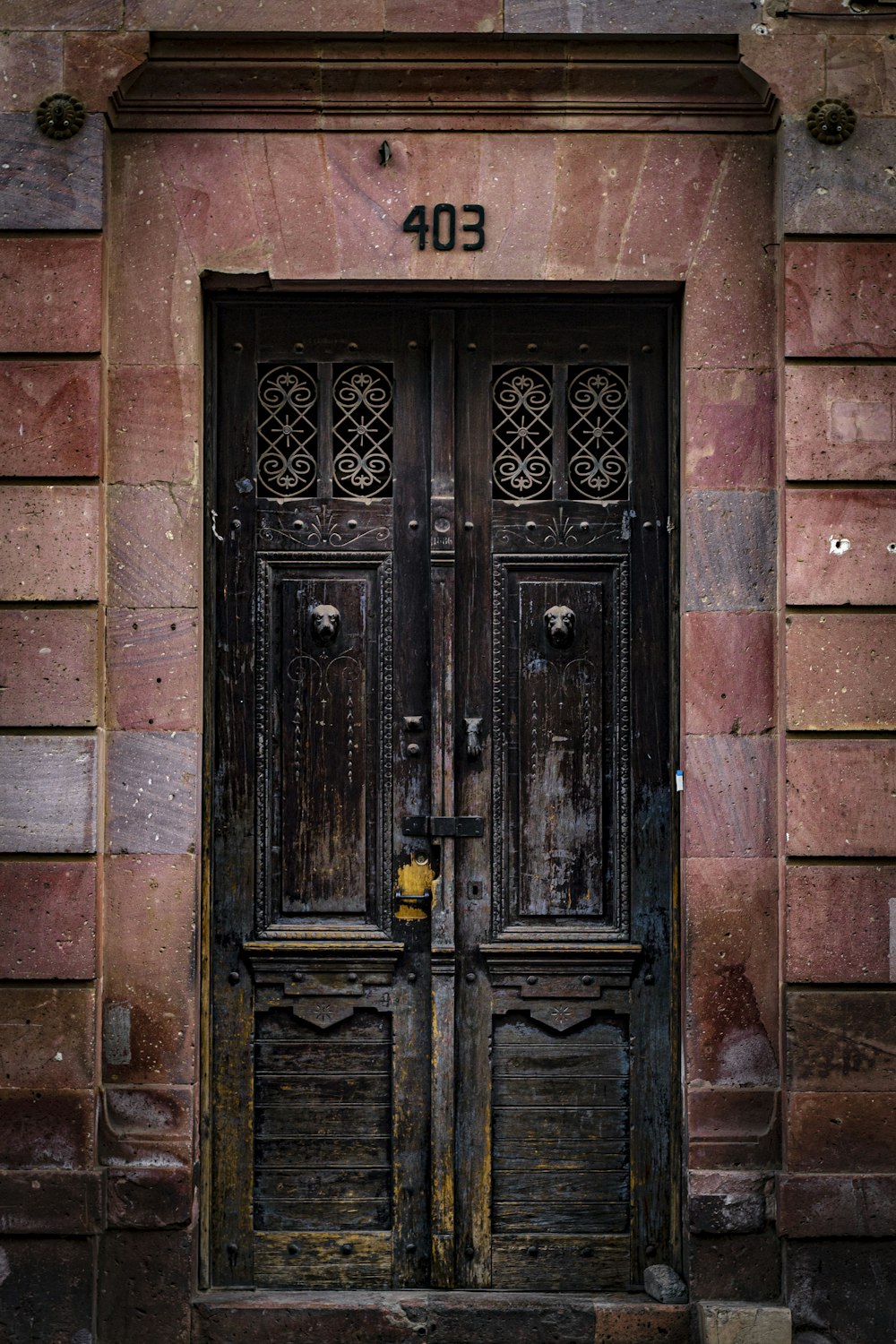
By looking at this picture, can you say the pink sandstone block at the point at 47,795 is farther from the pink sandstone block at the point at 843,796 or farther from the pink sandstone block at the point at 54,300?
the pink sandstone block at the point at 843,796

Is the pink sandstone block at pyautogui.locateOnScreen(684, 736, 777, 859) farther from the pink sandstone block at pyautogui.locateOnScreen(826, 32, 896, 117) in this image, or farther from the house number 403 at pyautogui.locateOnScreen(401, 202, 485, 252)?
the pink sandstone block at pyautogui.locateOnScreen(826, 32, 896, 117)

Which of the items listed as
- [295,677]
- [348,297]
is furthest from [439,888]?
[348,297]

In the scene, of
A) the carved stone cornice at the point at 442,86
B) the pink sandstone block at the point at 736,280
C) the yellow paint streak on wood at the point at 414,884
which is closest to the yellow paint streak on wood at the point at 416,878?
the yellow paint streak on wood at the point at 414,884

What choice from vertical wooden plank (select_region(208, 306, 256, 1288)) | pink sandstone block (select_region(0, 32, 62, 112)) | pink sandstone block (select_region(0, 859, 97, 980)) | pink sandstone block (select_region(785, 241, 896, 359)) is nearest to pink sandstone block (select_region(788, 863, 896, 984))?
pink sandstone block (select_region(785, 241, 896, 359))

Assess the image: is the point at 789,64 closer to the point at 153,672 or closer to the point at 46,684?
the point at 153,672

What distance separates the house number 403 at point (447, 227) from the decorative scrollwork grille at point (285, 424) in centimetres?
70

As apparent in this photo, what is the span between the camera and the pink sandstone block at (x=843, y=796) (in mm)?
Result: 4902

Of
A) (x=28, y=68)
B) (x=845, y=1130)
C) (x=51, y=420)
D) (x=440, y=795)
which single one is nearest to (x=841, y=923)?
(x=845, y=1130)

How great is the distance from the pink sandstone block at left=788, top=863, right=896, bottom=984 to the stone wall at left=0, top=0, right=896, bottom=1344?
11 millimetres

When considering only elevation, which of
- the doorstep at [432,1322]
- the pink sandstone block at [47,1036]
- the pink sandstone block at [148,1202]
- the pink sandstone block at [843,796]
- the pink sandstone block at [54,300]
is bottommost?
the doorstep at [432,1322]

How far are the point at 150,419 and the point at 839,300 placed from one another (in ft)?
8.78

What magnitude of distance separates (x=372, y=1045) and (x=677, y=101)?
391 cm

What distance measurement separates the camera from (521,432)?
17.4 feet

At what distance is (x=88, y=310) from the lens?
16.3ft
